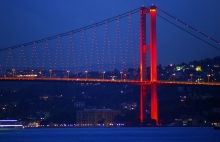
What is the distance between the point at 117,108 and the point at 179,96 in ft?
21.5

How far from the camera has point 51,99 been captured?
331 ft

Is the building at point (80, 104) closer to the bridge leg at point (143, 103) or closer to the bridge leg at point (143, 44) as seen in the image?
the bridge leg at point (143, 44)

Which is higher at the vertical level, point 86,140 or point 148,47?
point 148,47

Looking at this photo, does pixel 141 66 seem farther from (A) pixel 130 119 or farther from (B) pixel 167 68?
(B) pixel 167 68

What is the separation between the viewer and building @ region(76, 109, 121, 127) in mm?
86250

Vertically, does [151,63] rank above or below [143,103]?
above

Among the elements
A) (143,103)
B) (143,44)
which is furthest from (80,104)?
(143,103)

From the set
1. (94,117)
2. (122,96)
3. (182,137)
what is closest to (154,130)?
(182,137)

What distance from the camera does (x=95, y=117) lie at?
87312mm

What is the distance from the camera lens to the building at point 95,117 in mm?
86250

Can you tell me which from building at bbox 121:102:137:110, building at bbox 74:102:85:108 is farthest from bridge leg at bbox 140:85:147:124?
building at bbox 74:102:85:108

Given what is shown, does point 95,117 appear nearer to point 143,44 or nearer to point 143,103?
point 143,44

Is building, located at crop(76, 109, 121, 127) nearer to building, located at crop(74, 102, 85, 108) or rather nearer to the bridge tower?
building, located at crop(74, 102, 85, 108)

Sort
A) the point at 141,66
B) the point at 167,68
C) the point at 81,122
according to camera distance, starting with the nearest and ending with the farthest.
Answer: the point at 141,66
the point at 81,122
the point at 167,68
